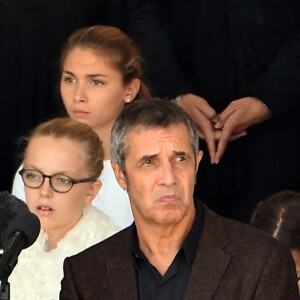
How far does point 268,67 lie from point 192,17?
392mm

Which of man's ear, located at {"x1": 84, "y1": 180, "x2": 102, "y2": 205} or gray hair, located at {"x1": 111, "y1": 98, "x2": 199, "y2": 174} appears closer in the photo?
gray hair, located at {"x1": 111, "y1": 98, "x2": 199, "y2": 174}

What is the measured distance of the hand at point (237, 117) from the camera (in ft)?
15.6

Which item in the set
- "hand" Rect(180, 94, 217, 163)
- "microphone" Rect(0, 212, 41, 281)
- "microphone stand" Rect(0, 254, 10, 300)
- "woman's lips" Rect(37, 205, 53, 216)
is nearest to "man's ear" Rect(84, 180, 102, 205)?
"woman's lips" Rect(37, 205, 53, 216)

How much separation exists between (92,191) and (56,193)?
138 mm

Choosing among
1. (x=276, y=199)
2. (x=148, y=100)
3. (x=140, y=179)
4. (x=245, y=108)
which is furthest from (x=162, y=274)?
(x=245, y=108)

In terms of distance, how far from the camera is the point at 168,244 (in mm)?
3564

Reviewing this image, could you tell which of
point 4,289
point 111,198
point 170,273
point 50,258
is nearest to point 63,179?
point 50,258

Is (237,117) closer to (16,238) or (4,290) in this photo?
(16,238)

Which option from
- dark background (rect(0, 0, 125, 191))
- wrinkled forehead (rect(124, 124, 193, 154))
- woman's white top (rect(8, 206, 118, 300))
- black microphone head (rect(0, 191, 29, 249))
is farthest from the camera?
dark background (rect(0, 0, 125, 191))

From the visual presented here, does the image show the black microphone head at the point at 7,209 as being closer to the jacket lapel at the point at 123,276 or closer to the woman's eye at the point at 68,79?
the jacket lapel at the point at 123,276

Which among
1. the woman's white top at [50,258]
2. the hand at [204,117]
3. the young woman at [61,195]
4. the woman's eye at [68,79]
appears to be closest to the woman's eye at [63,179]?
the young woman at [61,195]

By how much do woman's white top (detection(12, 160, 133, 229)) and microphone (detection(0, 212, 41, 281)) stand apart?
1.45m

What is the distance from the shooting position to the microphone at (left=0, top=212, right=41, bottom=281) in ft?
9.43

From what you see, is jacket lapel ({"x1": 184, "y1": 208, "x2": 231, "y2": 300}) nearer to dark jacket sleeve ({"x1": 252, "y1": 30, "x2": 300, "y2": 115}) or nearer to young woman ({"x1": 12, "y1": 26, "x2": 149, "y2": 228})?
young woman ({"x1": 12, "y1": 26, "x2": 149, "y2": 228})
